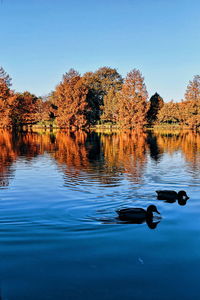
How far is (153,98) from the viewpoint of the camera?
300 ft

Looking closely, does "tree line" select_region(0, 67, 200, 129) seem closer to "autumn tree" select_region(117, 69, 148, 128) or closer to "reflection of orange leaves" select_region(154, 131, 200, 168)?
"autumn tree" select_region(117, 69, 148, 128)

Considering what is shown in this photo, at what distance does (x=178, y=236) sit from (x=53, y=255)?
11.1ft

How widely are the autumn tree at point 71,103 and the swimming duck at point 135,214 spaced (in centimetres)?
7359

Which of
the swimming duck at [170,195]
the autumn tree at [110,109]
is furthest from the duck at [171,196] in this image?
the autumn tree at [110,109]

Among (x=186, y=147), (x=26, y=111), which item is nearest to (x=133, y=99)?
(x=26, y=111)

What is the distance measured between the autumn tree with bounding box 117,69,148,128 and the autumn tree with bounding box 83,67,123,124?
1424 cm

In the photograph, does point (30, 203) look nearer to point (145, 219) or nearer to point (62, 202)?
point (62, 202)

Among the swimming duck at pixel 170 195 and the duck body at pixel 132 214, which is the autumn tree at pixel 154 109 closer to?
the swimming duck at pixel 170 195

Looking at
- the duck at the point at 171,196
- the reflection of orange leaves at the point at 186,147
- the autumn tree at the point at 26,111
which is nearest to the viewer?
the duck at the point at 171,196

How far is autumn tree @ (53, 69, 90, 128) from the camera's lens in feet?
268

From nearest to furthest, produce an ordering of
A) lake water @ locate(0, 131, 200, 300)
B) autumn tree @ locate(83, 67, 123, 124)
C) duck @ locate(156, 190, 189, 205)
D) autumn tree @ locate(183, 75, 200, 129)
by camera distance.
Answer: lake water @ locate(0, 131, 200, 300) < duck @ locate(156, 190, 189, 205) < autumn tree @ locate(183, 75, 200, 129) < autumn tree @ locate(83, 67, 123, 124)

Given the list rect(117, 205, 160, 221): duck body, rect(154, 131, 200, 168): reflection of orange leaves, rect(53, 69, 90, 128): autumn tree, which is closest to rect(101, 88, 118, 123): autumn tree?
rect(53, 69, 90, 128): autumn tree

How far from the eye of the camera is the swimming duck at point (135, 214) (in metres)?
8.59

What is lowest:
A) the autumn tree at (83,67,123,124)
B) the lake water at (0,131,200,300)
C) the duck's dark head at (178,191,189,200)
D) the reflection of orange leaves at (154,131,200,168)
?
the lake water at (0,131,200,300)
